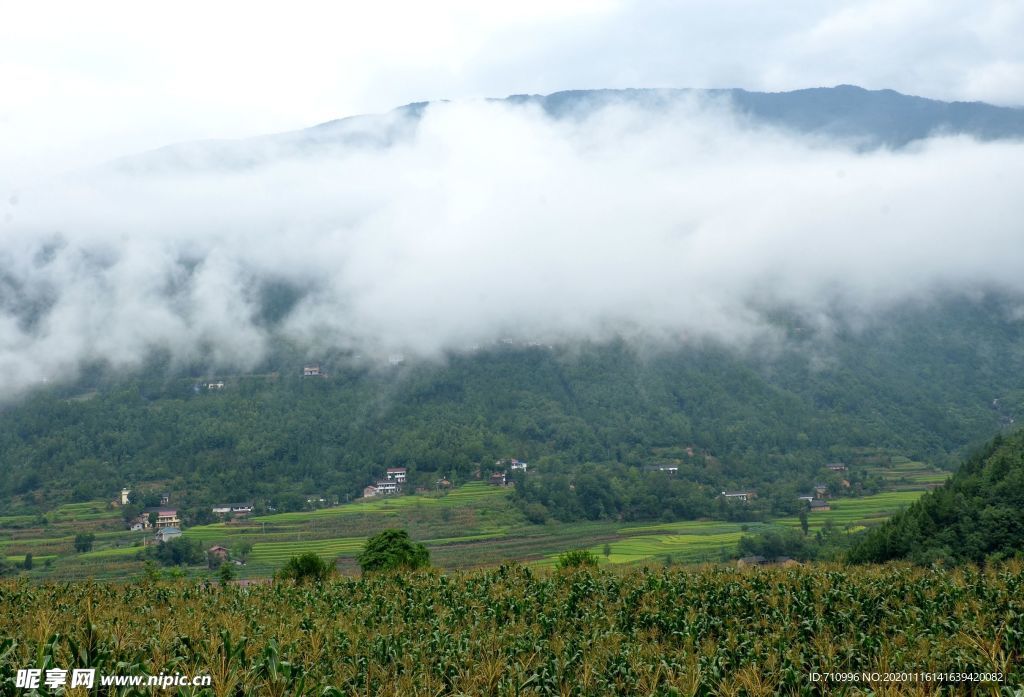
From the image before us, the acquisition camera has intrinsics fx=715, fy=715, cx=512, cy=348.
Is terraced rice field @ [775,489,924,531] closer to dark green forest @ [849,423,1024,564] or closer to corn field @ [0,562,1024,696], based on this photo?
dark green forest @ [849,423,1024,564]

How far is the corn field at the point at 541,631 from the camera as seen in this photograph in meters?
13.8

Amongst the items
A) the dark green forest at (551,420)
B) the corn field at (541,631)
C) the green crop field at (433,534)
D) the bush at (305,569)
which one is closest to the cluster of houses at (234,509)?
the dark green forest at (551,420)

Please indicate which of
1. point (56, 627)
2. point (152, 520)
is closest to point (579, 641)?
point (56, 627)

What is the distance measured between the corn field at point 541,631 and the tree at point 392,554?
1029 cm

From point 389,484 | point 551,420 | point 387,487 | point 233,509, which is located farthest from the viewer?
point 551,420

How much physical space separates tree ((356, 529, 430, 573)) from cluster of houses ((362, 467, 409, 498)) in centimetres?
6408

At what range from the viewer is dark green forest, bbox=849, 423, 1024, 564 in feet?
120

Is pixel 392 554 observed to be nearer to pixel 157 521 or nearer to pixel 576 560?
pixel 576 560

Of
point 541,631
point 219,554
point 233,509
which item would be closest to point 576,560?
point 541,631

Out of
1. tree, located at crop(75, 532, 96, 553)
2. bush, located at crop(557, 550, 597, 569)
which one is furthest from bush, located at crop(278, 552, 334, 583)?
tree, located at crop(75, 532, 96, 553)

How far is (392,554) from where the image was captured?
4316 centimetres

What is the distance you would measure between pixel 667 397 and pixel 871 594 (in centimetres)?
11915

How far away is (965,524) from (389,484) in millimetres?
85692

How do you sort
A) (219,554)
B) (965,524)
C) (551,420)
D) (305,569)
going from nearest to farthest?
(965,524)
(305,569)
(219,554)
(551,420)
